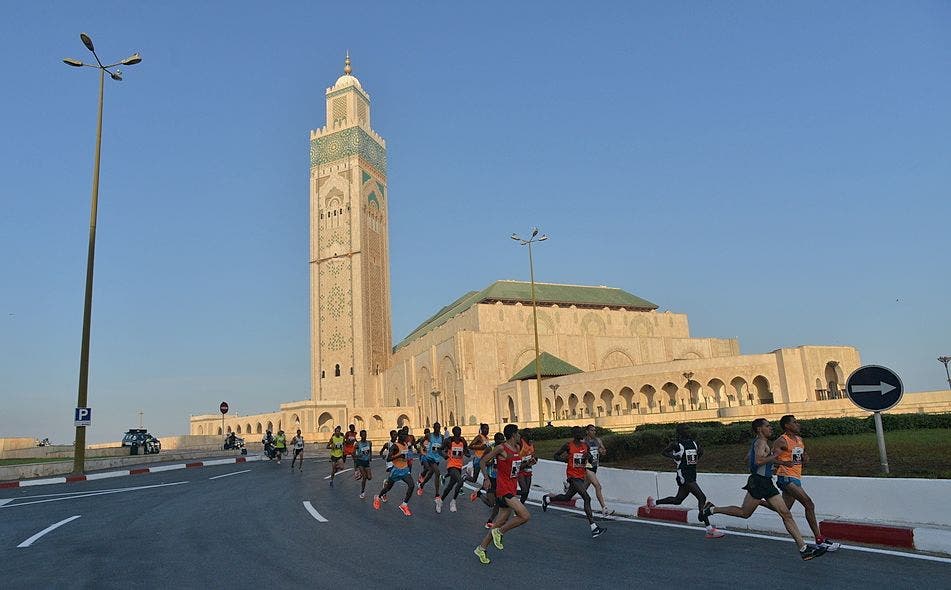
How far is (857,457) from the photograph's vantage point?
1327cm

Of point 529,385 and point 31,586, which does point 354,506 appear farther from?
point 529,385

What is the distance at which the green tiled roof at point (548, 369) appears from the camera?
58.1 metres

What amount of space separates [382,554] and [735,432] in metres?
14.7

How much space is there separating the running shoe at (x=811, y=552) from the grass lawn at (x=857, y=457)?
3534 mm

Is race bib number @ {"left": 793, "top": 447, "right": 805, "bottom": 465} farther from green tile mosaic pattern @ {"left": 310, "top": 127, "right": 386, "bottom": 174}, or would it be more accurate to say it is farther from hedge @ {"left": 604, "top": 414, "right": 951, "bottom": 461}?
green tile mosaic pattern @ {"left": 310, "top": 127, "right": 386, "bottom": 174}

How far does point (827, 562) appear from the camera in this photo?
653 centimetres

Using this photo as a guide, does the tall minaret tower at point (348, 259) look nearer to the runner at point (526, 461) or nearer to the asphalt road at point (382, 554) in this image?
the asphalt road at point (382, 554)

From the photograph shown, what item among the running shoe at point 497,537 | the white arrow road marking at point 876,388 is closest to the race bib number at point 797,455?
the white arrow road marking at point 876,388

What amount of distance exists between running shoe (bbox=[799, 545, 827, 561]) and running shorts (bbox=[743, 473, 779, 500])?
68 centimetres

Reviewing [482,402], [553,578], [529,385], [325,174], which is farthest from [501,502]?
[325,174]

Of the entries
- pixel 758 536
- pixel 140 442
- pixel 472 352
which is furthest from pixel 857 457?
pixel 472 352

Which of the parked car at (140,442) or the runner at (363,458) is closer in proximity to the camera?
the runner at (363,458)

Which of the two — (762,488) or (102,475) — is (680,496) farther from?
(102,475)

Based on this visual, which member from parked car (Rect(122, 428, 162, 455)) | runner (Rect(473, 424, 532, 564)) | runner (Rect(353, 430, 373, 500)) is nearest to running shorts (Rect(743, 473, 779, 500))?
runner (Rect(473, 424, 532, 564))
